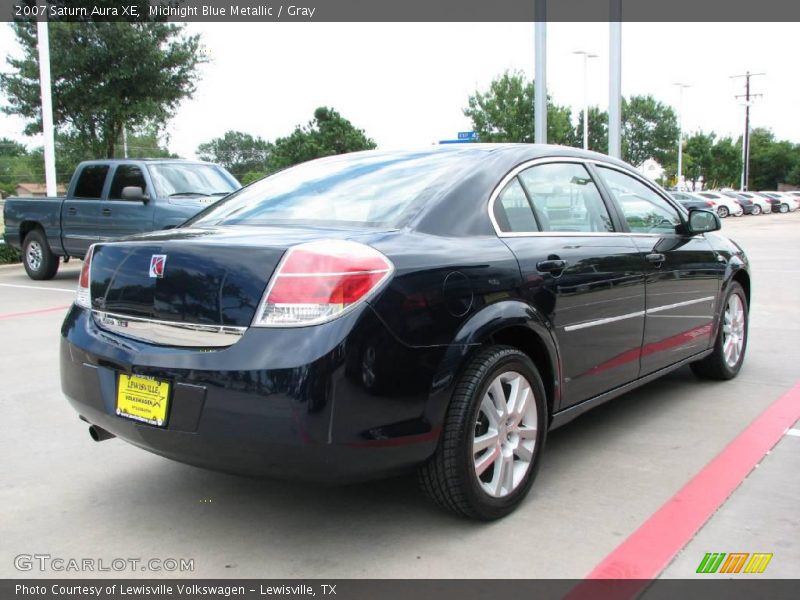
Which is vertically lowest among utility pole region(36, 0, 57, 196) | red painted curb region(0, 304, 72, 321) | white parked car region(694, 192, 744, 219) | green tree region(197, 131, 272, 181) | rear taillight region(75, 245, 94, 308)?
red painted curb region(0, 304, 72, 321)

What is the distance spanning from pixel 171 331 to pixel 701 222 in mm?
3413


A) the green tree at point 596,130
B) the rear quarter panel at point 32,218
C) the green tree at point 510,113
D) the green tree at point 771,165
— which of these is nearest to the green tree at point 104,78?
the rear quarter panel at point 32,218

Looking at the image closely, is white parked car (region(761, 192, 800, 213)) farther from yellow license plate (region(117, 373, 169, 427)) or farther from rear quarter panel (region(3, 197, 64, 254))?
yellow license plate (region(117, 373, 169, 427))

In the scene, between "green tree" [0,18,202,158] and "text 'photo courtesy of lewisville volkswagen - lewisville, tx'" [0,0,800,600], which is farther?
"green tree" [0,18,202,158]

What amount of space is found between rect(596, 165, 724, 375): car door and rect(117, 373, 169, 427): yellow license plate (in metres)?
2.67

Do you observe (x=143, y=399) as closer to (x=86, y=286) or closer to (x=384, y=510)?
(x=86, y=286)

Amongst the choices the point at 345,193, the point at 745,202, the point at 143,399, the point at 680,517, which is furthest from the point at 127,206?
the point at 745,202

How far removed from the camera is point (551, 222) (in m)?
3.77

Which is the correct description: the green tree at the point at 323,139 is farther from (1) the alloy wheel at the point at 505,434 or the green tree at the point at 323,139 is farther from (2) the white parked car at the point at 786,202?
(1) the alloy wheel at the point at 505,434

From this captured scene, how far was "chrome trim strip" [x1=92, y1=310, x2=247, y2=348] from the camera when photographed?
9.05 feet

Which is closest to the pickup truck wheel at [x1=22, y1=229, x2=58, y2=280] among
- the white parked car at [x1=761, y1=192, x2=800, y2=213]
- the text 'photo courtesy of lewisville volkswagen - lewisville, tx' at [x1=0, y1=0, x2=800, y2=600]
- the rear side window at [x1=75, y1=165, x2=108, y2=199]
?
the rear side window at [x1=75, y1=165, x2=108, y2=199]

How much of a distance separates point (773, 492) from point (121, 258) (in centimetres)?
305

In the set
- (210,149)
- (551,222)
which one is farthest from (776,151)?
(551,222)

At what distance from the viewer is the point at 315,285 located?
8.84 ft
